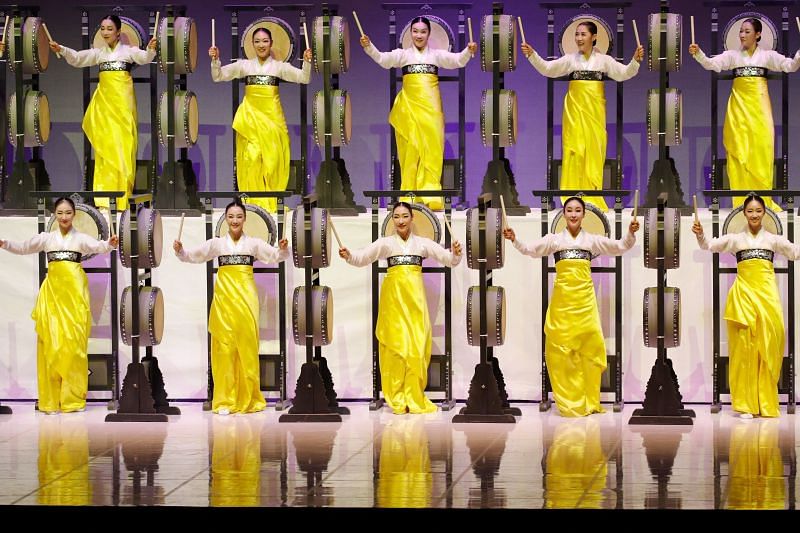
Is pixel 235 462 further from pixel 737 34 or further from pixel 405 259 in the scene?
pixel 737 34

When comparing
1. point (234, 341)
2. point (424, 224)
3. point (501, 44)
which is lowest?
point (234, 341)

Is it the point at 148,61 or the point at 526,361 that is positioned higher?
the point at 148,61

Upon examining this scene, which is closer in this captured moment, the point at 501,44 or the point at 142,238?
the point at 142,238

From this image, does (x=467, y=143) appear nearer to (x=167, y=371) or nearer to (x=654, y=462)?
(x=167, y=371)

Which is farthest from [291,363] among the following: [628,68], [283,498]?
[283,498]

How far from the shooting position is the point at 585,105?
9469 mm

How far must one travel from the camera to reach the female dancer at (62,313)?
29.3ft

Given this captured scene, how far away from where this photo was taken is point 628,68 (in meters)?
9.30

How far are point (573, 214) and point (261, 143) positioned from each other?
2.15 metres

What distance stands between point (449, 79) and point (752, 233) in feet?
7.04

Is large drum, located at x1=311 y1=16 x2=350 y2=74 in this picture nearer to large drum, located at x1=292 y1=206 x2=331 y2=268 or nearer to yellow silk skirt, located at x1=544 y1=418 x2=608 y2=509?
large drum, located at x1=292 y1=206 x2=331 y2=268

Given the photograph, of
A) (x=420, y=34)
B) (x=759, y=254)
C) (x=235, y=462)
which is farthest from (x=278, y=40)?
(x=235, y=462)

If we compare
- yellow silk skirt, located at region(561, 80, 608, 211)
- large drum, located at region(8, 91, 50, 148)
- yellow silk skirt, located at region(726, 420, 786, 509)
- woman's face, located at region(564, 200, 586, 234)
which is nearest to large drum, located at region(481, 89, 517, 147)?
yellow silk skirt, located at region(561, 80, 608, 211)

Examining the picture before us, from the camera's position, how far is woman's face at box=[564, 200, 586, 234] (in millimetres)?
8695
